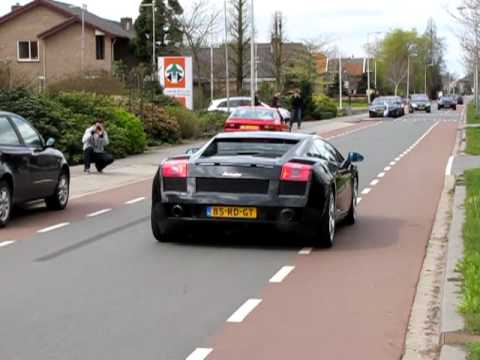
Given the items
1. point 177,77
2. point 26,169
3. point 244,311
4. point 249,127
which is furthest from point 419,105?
point 244,311

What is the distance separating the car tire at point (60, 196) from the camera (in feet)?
51.4

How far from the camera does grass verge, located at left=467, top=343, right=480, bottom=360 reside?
6.01 meters

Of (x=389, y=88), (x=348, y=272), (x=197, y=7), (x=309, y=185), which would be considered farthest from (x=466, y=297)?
(x=389, y=88)

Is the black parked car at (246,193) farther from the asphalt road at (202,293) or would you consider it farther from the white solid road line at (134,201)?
the white solid road line at (134,201)

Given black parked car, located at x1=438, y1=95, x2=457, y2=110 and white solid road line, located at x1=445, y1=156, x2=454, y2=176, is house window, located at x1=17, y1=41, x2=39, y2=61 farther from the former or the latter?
white solid road line, located at x1=445, y1=156, x2=454, y2=176

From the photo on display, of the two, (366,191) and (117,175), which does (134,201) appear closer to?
(366,191)

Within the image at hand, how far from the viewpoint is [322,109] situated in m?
69.8

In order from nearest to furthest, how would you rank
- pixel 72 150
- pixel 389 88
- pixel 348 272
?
pixel 348 272 → pixel 72 150 → pixel 389 88

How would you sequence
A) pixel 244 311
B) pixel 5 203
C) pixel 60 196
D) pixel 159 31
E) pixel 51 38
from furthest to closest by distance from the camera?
pixel 159 31 → pixel 51 38 → pixel 60 196 → pixel 5 203 → pixel 244 311

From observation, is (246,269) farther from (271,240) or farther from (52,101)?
(52,101)

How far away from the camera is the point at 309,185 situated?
11.1m

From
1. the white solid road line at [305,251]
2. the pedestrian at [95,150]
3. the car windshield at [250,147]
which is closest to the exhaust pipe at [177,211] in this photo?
the car windshield at [250,147]

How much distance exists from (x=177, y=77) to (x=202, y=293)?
31.9 metres

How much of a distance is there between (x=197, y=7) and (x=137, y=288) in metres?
67.4
